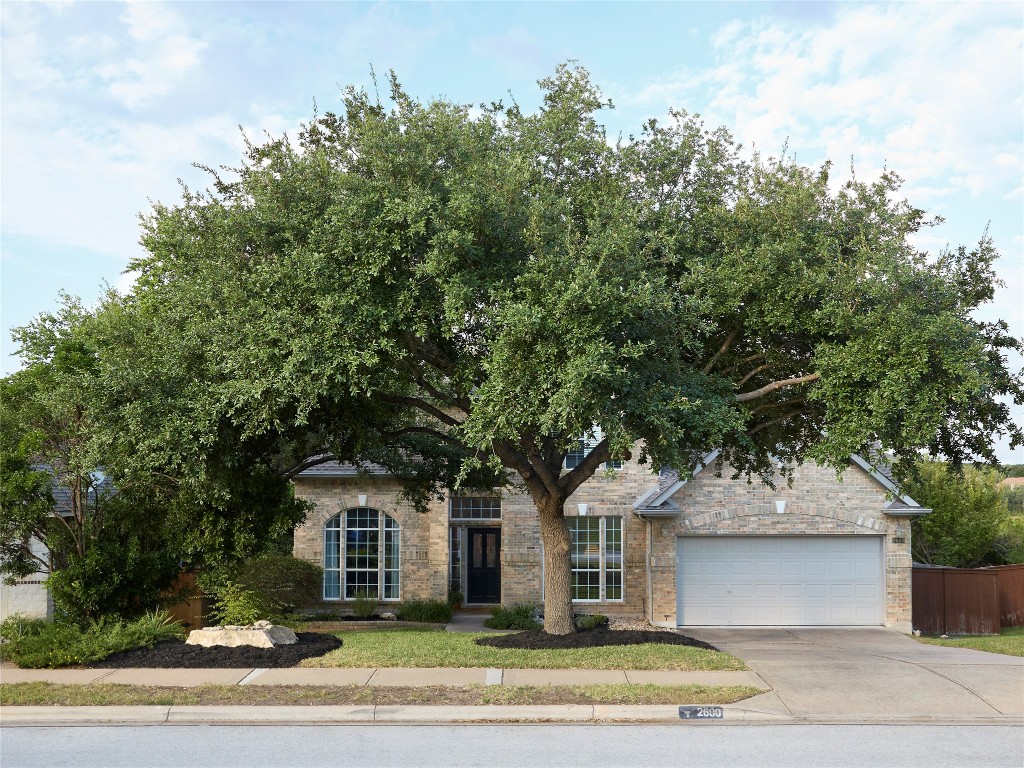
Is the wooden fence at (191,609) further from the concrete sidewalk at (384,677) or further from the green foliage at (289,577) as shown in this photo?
the concrete sidewalk at (384,677)

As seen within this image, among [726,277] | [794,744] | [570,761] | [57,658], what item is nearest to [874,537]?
[726,277]

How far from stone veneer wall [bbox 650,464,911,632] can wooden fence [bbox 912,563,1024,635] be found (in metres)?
2.87

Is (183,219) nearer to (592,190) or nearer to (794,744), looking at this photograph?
(592,190)

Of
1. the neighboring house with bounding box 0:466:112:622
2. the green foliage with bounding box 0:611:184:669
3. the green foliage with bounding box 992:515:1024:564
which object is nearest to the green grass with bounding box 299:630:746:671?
the green foliage with bounding box 0:611:184:669

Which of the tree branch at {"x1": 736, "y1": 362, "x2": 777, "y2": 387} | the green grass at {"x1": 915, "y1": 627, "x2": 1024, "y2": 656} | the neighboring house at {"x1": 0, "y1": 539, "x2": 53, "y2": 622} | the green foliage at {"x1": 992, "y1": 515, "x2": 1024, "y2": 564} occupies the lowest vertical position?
the green grass at {"x1": 915, "y1": 627, "x2": 1024, "y2": 656}

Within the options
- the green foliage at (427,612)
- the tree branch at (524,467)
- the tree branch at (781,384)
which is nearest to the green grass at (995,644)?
the tree branch at (781,384)

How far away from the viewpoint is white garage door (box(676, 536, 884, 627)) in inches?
861

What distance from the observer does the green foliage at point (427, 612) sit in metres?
22.7

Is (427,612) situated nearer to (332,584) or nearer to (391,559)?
(391,559)

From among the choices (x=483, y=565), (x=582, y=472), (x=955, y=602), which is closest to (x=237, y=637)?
(x=582, y=472)

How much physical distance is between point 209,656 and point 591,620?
9.22m

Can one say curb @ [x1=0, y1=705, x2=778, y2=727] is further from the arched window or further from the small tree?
the arched window

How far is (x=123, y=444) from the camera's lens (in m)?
13.5

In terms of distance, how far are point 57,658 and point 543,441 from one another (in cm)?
823
